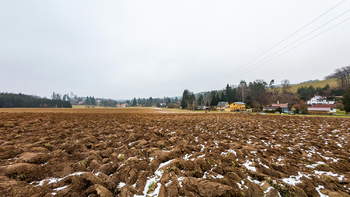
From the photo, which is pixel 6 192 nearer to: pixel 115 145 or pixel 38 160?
pixel 38 160

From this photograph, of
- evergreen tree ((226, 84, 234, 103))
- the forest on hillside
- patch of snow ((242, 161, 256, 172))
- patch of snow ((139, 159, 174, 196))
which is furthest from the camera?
evergreen tree ((226, 84, 234, 103))

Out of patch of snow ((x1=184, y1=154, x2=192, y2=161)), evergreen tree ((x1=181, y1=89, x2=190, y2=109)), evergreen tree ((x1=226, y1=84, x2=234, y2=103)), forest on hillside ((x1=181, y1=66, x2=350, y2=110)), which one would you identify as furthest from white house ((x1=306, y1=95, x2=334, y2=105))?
patch of snow ((x1=184, y1=154, x2=192, y2=161))

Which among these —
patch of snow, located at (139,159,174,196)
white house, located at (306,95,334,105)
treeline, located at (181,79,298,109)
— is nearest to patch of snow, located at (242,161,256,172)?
patch of snow, located at (139,159,174,196)

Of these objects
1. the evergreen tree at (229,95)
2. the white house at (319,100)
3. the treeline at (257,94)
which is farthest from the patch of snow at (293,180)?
the white house at (319,100)

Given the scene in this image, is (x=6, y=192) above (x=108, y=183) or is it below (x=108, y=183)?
above

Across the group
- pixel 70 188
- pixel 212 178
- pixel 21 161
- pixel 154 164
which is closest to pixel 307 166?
pixel 212 178

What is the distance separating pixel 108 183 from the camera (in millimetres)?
2555

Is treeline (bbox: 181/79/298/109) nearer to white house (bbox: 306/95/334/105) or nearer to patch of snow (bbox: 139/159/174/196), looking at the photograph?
white house (bbox: 306/95/334/105)

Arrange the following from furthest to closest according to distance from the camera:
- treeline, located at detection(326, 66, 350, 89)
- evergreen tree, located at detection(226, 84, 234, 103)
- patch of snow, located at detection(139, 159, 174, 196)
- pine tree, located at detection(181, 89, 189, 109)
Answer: pine tree, located at detection(181, 89, 189, 109)
evergreen tree, located at detection(226, 84, 234, 103)
treeline, located at detection(326, 66, 350, 89)
patch of snow, located at detection(139, 159, 174, 196)

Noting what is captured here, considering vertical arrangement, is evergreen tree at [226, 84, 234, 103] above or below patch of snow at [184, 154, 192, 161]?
above

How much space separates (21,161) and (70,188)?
2.33 meters

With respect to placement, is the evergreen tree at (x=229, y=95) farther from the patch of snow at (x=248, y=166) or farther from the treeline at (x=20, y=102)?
the treeline at (x=20, y=102)

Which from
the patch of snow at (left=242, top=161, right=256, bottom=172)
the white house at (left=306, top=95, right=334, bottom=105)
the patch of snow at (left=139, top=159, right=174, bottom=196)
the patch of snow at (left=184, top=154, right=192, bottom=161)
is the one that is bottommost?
the patch of snow at (left=242, top=161, right=256, bottom=172)

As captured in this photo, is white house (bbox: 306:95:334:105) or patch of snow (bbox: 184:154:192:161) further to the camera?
white house (bbox: 306:95:334:105)
